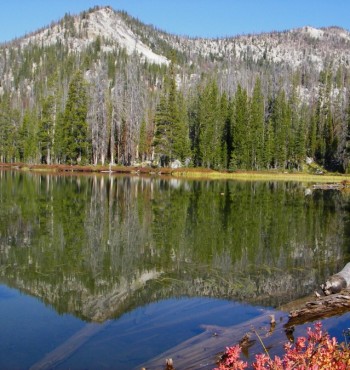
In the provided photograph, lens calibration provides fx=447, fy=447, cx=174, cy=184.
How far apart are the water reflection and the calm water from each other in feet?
0.15

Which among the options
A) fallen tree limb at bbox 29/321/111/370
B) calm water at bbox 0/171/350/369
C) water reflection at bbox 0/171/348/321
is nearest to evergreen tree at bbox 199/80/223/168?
water reflection at bbox 0/171/348/321

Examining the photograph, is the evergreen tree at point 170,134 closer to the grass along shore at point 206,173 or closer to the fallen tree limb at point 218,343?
the grass along shore at point 206,173

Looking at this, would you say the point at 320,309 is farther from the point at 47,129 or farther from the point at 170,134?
the point at 47,129

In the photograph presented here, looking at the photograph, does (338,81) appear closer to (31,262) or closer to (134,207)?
(134,207)

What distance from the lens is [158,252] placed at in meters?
18.0

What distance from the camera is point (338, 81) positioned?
173375mm

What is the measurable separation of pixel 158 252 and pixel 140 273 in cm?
331

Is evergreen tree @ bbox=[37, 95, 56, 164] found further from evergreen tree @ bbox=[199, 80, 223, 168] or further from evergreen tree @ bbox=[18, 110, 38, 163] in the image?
evergreen tree @ bbox=[199, 80, 223, 168]

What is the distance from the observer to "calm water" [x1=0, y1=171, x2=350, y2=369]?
9.78m

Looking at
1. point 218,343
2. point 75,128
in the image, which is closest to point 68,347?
point 218,343

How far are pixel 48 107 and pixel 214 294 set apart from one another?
309 ft

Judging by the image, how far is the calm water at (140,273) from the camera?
978 cm

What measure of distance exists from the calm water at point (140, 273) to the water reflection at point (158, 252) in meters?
0.05

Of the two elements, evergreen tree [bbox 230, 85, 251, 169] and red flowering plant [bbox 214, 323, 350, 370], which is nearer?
red flowering plant [bbox 214, 323, 350, 370]
